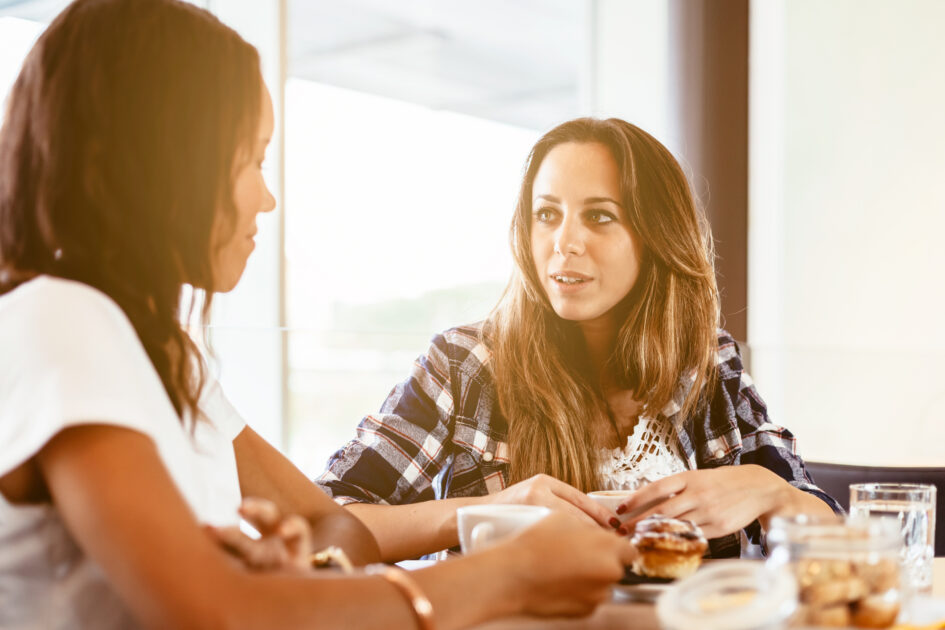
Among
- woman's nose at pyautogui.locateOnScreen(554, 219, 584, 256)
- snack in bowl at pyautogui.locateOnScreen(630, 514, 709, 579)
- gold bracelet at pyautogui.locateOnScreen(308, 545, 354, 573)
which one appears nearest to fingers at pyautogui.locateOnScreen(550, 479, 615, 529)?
snack in bowl at pyautogui.locateOnScreen(630, 514, 709, 579)

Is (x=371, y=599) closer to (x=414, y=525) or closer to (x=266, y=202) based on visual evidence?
(x=266, y=202)

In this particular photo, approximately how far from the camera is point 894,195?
3.78m

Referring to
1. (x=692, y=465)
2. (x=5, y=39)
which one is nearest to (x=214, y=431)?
(x=692, y=465)

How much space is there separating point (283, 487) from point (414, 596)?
0.56 metres

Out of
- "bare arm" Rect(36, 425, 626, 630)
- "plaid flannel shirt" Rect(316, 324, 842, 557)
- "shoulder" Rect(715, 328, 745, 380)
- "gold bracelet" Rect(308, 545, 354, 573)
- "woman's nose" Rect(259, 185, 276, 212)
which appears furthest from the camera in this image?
"shoulder" Rect(715, 328, 745, 380)

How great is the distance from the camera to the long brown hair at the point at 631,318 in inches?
66.2

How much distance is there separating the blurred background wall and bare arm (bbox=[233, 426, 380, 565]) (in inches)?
86.9

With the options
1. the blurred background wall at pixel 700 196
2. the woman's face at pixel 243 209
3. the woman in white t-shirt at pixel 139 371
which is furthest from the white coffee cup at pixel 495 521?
the blurred background wall at pixel 700 196

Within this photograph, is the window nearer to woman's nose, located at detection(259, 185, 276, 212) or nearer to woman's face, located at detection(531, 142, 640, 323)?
woman's face, located at detection(531, 142, 640, 323)

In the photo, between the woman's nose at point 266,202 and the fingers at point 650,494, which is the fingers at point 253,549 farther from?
the fingers at point 650,494

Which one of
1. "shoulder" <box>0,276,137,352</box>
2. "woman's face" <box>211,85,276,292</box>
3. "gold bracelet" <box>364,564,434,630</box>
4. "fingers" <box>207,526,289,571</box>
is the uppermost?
"woman's face" <box>211,85,276,292</box>

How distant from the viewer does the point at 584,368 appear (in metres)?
1.81

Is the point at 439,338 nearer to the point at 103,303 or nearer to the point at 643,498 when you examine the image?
the point at 643,498

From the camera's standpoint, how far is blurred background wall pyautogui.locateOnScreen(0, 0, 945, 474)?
3.63 metres
